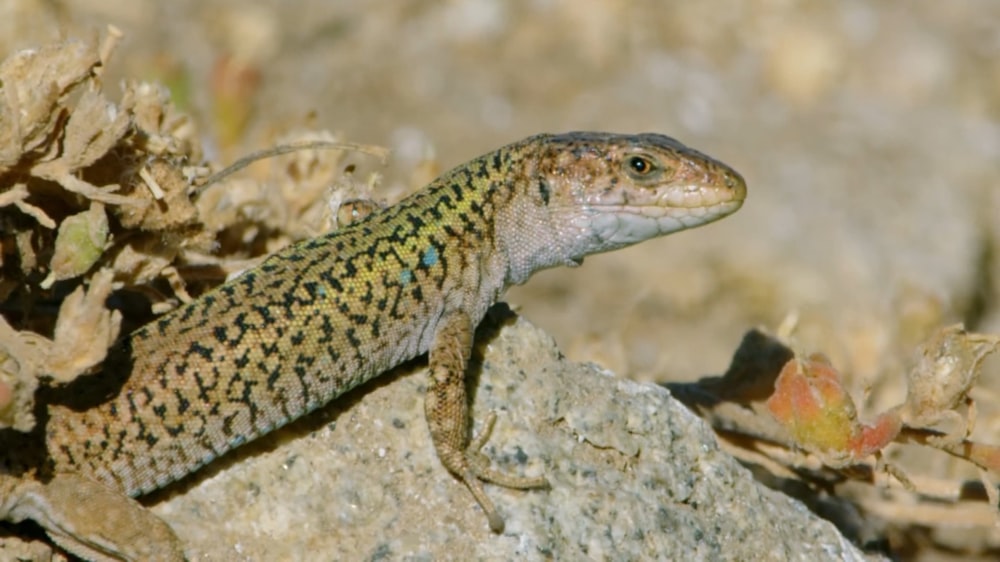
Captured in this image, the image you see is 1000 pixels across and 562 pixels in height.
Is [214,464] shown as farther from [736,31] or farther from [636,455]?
[736,31]

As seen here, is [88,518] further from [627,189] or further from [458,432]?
[627,189]

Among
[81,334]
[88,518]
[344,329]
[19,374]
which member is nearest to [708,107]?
[344,329]

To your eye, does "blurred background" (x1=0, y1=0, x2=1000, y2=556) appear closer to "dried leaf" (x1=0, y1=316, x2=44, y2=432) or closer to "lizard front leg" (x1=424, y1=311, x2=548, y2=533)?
"lizard front leg" (x1=424, y1=311, x2=548, y2=533)

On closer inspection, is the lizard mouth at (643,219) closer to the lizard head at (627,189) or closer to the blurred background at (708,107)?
the lizard head at (627,189)

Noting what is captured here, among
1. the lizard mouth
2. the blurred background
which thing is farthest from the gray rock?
the blurred background

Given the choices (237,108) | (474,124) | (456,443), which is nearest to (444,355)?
(456,443)

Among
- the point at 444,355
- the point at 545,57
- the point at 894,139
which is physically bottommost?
the point at 444,355
